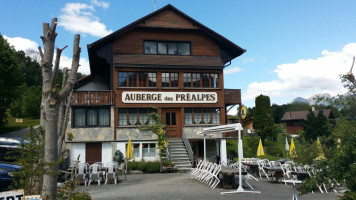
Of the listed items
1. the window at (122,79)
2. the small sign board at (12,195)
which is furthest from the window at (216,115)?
the small sign board at (12,195)

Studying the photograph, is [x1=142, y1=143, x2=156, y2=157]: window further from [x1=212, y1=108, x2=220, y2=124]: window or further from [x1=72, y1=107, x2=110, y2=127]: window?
[x1=212, y1=108, x2=220, y2=124]: window

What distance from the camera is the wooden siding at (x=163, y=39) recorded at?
21.7m

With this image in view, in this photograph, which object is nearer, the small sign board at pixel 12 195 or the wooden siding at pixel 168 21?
the small sign board at pixel 12 195

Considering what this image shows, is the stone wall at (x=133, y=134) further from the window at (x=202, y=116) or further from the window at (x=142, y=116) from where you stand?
the window at (x=202, y=116)

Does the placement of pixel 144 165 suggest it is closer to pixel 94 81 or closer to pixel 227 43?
pixel 94 81

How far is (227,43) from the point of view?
23438mm

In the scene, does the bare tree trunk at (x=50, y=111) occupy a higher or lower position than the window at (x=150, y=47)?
lower

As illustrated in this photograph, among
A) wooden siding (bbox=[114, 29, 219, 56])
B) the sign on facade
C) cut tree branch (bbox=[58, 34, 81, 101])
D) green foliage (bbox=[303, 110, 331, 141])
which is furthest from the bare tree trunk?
green foliage (bbox=[303, 110, 331, 141])

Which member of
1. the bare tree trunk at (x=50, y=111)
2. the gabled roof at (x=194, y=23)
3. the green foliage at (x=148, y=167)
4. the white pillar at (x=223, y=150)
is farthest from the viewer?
the white pillar at (x=223, y=150)

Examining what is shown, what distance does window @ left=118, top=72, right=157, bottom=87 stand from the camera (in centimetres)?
2122

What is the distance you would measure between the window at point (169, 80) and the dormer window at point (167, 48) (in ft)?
5.49

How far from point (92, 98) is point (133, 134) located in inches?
141

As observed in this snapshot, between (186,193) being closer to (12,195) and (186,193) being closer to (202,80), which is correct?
(12,195)

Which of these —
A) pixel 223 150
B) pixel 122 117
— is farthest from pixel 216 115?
pixel 122 117
